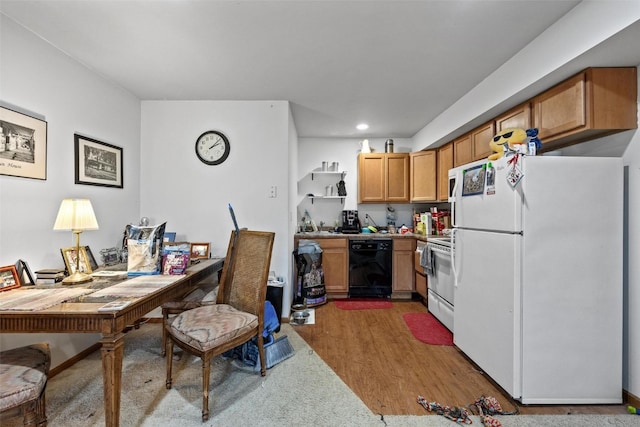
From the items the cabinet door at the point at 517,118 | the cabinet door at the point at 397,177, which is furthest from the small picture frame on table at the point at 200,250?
the cabinet door at the point at 517,118

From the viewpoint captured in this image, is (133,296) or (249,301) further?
(249,301)

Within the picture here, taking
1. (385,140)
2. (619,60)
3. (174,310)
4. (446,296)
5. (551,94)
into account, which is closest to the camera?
(619,60)

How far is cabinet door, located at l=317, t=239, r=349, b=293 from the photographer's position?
3.71 meters

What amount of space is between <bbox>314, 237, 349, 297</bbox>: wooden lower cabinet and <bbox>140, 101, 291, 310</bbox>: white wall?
928mm

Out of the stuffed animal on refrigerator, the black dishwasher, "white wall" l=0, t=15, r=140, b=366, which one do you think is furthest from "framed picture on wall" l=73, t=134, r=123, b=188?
the stuffed animal on refrigerator

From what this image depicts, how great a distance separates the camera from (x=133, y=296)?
1.45 m

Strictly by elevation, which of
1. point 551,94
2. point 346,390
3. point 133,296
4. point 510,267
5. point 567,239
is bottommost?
point 346,390

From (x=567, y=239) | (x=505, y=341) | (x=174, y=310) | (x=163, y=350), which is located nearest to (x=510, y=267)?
(x=567, y=239)

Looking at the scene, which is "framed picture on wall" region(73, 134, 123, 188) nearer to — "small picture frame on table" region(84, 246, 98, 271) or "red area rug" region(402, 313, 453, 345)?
"small picture frame on table" region(84, 246, 98, 271)

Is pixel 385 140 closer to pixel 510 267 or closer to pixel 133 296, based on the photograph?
pixel 510 267

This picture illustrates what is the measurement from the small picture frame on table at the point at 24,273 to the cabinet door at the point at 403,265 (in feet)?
11.7

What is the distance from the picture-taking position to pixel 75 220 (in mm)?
1696

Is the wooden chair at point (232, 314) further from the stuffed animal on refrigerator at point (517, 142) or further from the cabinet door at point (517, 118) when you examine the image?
the cabinet door at point (517, 118)

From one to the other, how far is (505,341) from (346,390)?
110 cm
